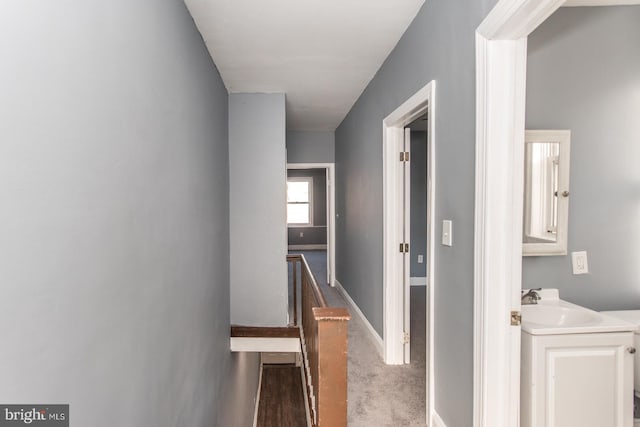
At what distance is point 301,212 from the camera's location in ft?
35.8

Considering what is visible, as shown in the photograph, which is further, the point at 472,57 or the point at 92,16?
the point at 472,57

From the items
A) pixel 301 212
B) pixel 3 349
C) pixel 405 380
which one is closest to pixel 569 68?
pixel 405 380

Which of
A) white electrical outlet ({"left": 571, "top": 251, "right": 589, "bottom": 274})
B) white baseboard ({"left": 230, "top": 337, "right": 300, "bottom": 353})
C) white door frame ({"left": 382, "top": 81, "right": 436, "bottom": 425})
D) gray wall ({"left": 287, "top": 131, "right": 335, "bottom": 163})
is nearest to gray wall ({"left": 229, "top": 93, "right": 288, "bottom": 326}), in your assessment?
white baseboard ({"left": 230, "top": 337, "right": 300, "bottom": 353})

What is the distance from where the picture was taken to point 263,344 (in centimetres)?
388

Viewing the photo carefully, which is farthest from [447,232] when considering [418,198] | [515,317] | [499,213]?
[418,198]

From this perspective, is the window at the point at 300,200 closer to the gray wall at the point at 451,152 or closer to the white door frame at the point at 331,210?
the white door frame at the point at 331,210

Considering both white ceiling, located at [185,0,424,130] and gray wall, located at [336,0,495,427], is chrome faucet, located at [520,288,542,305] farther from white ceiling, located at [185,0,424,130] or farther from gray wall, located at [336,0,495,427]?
white ceiling, located at [185,0,424,130]

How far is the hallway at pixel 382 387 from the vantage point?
2.36 meters

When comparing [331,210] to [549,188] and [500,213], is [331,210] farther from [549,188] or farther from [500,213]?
[500,213]

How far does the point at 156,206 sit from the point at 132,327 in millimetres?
540

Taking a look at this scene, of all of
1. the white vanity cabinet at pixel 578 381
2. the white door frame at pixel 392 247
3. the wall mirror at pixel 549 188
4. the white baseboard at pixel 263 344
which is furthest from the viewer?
the white baseboard at pixel 263 344

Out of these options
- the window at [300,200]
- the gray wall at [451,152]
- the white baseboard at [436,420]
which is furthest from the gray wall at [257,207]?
the window at [300,200]

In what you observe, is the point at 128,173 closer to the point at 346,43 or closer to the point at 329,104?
the point at 346,43

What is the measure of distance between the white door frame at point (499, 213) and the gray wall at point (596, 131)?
75cm
